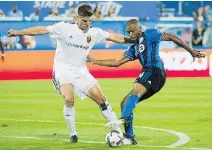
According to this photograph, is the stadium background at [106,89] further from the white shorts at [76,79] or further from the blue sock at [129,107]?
the white shorts at [76,79]

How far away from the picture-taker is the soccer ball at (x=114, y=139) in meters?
10.6

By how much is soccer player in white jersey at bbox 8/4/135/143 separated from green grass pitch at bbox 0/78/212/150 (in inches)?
20.7

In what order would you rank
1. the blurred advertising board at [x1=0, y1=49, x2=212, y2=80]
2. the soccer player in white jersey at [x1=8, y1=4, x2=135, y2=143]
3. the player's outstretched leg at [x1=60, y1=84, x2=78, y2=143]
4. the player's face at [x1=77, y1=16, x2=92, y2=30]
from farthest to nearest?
the blurred advertising board at [x1=0, y1=49, x2=212, y2=80], the soccer player in white jersey at [x1=8, y1=4, x2=135, y2=143], the player's outstretched leg at [x1=60, y1=84, x2=78, y2=143], the player's face at [x1=77, y1=16, x2=92, y2=30]

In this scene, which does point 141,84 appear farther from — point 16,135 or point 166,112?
point 166,112

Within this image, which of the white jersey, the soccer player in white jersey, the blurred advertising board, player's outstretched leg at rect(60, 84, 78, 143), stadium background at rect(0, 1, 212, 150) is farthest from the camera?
the blurred advertising board

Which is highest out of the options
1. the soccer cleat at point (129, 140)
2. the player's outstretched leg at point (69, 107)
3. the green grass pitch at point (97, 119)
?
the player's outstretched leg at point (69, 107)

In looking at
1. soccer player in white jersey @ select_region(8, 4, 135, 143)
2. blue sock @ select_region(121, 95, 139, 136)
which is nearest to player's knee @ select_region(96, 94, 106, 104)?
soccer player in white jersey @ select_region(8, 4, 135, 143)

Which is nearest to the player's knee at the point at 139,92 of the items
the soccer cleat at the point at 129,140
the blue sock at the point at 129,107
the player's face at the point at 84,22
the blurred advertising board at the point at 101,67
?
the blue sock at the point at 129,107

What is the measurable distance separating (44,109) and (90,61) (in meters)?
5.42

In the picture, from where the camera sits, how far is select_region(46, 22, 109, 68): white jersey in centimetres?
1122

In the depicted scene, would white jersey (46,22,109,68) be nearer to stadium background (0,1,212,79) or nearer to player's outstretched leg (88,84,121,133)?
player's outstretched leg (88,84,121,133)

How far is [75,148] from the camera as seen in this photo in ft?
34.8

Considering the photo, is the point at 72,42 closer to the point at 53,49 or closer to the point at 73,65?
the point at 73,65

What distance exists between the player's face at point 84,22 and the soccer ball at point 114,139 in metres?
1.62
